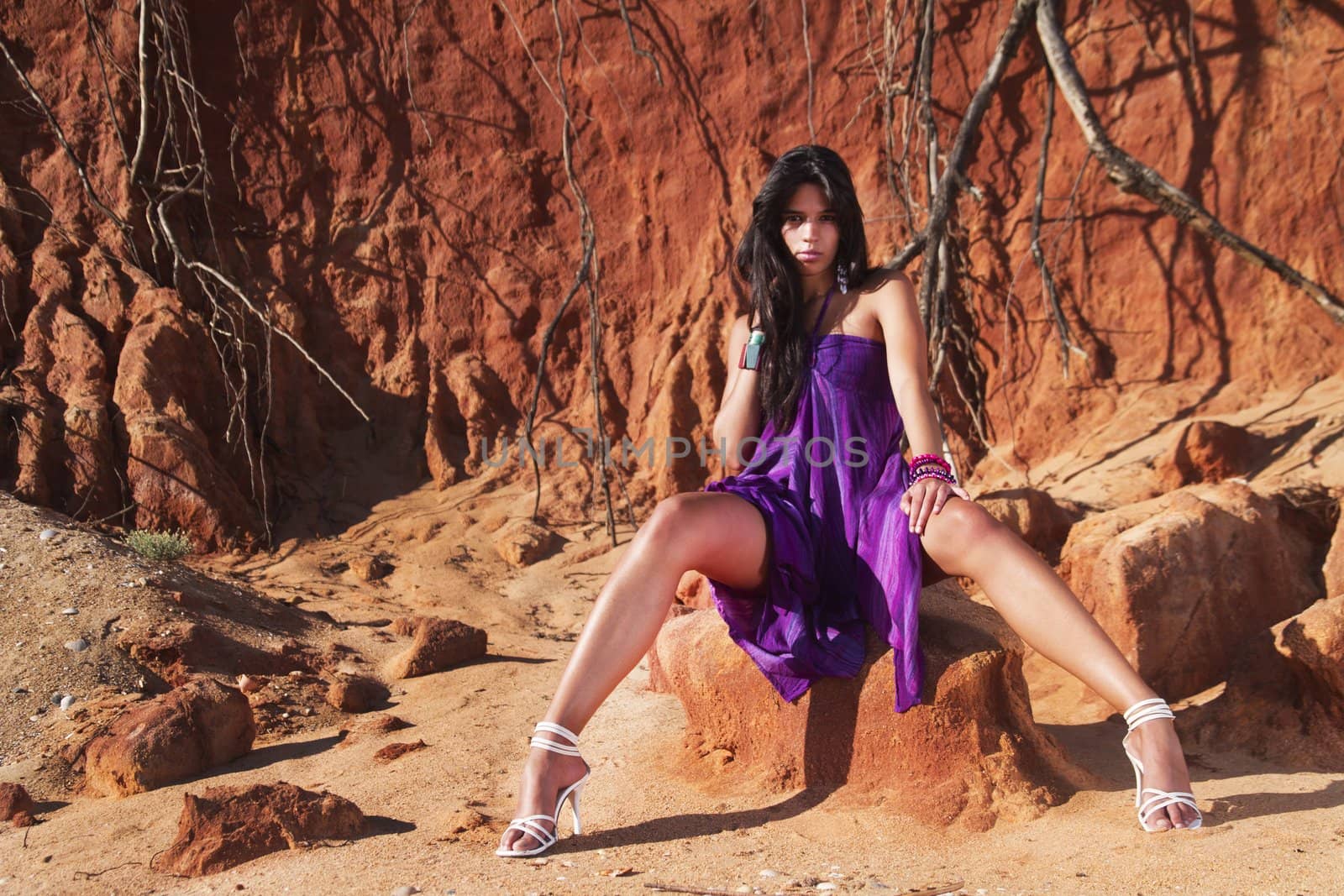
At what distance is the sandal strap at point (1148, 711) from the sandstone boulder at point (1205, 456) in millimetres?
2482

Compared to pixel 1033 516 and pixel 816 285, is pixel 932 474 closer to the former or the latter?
pixel 816 285

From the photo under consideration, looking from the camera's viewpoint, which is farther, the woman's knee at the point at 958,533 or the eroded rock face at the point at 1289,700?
the eroded rock face at the point at 1289,700

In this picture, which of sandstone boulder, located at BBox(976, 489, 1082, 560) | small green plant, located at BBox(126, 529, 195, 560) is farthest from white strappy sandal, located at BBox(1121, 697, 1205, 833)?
small green plant, located at BBox(126, 529, 195, 560)

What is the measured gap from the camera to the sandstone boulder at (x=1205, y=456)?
4141mm

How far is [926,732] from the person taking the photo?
2158 mm

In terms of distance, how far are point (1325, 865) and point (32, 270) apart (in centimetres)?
586

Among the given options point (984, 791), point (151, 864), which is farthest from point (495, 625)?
point (984, 791)

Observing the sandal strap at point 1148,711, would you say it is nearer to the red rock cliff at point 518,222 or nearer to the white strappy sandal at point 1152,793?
the white strappy sandal at point 1152,793

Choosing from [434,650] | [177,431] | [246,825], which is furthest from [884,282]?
[177,431]

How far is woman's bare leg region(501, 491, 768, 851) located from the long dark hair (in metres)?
0.45

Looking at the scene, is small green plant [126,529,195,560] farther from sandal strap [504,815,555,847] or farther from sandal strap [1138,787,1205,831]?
sandal strap [1138,787,1205,831]

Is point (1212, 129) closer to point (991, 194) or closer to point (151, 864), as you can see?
point (991, 194)

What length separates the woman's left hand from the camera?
212cm

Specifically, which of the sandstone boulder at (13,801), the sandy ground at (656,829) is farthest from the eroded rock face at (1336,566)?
the sandstone boulder at (13,801)
